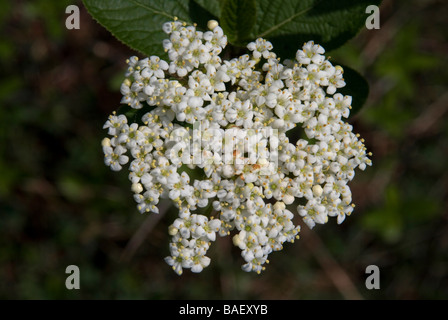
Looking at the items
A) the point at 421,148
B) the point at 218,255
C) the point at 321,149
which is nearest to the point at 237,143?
the point at 321,149

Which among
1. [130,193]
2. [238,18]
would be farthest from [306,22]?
[130,193]

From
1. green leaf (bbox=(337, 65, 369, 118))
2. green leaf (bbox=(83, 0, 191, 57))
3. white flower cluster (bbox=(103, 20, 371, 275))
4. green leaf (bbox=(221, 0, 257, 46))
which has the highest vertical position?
green leaf (bbox=(83, 0, 191, 57))

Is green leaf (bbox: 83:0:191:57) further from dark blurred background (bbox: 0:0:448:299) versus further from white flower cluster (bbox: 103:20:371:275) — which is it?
dark blurred background (bbox: 0:0:448:299)

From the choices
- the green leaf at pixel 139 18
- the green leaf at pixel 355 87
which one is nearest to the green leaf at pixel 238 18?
the green leaf at pixel 139 18

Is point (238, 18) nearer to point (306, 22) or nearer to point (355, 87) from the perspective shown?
point (306, 22)

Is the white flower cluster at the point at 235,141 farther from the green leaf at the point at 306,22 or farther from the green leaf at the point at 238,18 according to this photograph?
the green leaf at the point at 306,22

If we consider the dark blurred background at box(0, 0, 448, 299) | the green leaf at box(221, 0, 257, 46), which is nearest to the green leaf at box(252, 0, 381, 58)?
the green leaf at box(221, 0, 257, 46)
